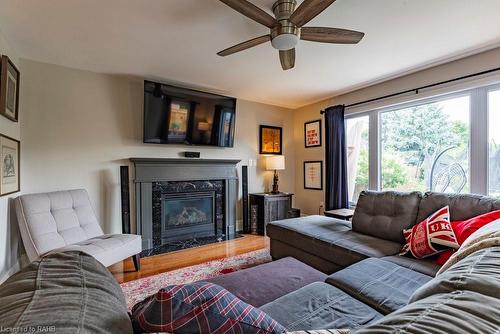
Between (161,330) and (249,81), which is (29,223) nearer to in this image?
(161,330)

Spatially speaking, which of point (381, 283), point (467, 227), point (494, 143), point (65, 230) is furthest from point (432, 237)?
point (65, 230)

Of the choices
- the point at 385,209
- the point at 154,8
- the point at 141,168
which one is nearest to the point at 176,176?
the point at 141,168

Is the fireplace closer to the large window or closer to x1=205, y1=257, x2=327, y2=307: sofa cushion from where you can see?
x1=205, y1=257, x2=327, y2=307: sofa cushion

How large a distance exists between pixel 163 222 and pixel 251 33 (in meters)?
2.79

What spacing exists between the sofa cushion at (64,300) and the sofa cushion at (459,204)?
2.44m

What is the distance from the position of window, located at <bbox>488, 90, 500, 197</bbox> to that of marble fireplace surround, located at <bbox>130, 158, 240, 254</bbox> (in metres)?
3.27

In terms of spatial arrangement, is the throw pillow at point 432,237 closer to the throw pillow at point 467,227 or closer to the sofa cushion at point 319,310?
the throw pillow at point 467,227

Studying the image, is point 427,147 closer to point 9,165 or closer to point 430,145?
point 430,145

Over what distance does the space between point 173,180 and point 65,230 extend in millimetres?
1430

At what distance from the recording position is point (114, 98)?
10.7 feet

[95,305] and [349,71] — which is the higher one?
[349,71]

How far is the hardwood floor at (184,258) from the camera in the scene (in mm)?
2639

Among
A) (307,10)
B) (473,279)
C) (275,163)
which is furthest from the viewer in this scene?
(275,163)

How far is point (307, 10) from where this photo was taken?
1.60 m
